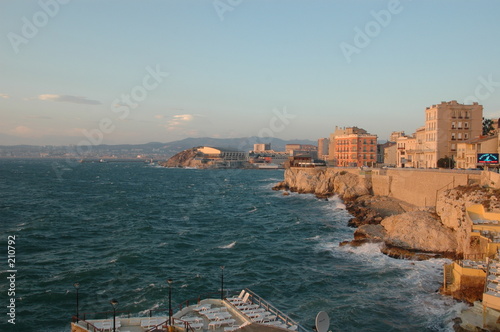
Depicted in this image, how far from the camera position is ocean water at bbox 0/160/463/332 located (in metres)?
24.3

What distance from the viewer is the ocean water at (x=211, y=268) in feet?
79.8

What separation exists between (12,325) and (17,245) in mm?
19772

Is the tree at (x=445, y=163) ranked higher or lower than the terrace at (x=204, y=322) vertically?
higher

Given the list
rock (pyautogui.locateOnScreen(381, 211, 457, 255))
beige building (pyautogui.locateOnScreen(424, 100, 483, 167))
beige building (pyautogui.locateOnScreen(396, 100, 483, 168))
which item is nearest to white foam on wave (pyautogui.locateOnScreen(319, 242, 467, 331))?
rock (pyautogui.locateOnScreen(381, 211, 457, 255))

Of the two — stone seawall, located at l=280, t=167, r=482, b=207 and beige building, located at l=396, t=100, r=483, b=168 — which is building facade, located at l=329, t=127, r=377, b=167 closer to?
stone seawall, located at l=280, t=167, r=482, b=207

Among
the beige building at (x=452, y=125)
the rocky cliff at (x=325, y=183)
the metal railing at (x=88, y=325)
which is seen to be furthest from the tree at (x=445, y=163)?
the metal railing at (x=88, y=325)

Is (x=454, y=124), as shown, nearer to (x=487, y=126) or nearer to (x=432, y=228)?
(x=487, y=126)

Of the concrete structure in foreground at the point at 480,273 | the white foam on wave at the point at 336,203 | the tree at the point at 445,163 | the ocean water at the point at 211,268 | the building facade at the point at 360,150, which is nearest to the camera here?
the concrete structure in foreground at the point at 480,273

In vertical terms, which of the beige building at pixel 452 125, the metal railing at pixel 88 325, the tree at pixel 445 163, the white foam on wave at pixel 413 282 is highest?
the beige building at pixel 452 125

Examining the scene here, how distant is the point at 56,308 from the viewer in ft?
81.5

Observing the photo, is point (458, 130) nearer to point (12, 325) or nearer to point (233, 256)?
point (233, 256)

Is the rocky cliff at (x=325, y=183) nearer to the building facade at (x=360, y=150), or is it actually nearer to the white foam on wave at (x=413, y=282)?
the building facade at (x=360, y=150)

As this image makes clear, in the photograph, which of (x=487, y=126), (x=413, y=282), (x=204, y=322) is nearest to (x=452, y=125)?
(x=487, y=126)

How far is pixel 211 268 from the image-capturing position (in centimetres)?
3334
